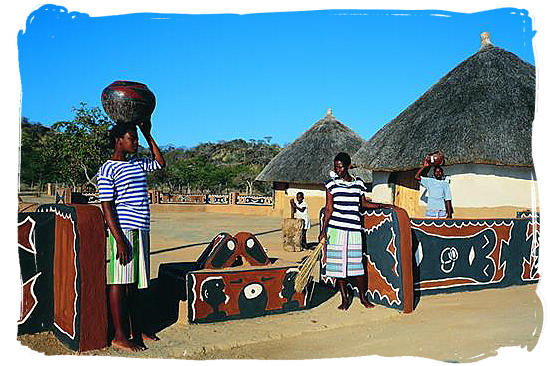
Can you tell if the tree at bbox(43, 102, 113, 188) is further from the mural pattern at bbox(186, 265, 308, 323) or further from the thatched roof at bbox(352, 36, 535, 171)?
the mural pattern at bbox(186, 265, 308, 323)

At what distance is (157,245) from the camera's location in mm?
10703

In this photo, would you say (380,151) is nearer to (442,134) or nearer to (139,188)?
(442,134)

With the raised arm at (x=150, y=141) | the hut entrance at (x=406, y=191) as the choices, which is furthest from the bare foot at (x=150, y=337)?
the hut entrance at (x=406, y=191)

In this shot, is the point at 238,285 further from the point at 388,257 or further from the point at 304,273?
the point at 388,257

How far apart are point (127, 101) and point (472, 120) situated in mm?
9457

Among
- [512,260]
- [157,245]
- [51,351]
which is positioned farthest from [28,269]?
[157,245]

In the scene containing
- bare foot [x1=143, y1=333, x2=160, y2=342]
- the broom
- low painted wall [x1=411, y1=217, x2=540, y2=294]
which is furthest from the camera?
low painted wall [x1=411, y1=217, x2=540, y2=294]

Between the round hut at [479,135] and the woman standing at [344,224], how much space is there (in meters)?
6.26

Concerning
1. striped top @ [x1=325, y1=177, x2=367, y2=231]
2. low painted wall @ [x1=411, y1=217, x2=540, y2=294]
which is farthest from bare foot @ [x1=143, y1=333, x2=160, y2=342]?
low painted wall @ [x1=411, y1=217, x2=540, y2=294]

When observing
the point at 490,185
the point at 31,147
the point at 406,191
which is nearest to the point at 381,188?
the point at 406,191

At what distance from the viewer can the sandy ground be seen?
3.91 metres

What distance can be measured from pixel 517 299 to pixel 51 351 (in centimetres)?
448

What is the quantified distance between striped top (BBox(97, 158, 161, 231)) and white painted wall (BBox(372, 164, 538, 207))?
339 inches

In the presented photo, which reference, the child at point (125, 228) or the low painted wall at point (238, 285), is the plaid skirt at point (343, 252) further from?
the child at point (125, 228)
